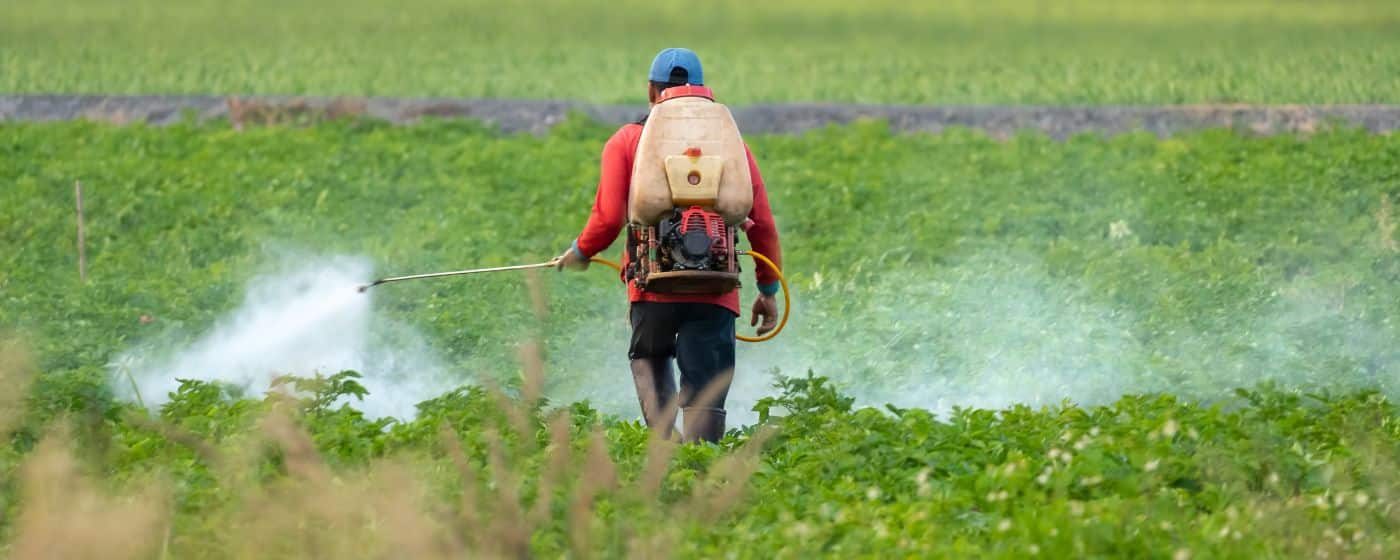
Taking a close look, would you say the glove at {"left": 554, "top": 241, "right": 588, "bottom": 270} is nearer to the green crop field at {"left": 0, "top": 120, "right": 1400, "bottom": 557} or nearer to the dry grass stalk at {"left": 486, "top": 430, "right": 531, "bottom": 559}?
the green crop field at {"left": 0, "top": 120, "right": 1400, "bottom": 557}

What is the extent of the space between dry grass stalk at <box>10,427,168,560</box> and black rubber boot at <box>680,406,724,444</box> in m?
2.26

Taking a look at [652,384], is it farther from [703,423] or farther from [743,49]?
[743,49]

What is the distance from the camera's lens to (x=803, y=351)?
998 centimetres

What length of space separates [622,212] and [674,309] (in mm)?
427

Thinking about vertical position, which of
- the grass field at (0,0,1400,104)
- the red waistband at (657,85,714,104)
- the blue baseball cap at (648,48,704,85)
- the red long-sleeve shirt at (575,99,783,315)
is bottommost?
the red long-sleeve shirt at (575,99,783,315)

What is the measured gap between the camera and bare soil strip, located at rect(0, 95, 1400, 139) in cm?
1839

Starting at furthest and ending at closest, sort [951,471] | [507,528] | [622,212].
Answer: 1. [622,212]
2. [951,471]
3. [507,528]

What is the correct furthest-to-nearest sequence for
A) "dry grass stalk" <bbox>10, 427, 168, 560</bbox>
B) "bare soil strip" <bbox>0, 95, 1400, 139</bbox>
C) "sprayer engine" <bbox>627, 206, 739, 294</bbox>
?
1. "bare soil strip" <bbox>0, 95, 1400, 139</bbox>
2. "sprayer engine" <bbox>627, 206, 739, 294</bbox>
3. "dry grass stalk" <bbox>10, 427, 168, 560</bbox>

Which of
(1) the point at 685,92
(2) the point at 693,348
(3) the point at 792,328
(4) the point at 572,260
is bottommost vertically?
(3) the point at 792,328

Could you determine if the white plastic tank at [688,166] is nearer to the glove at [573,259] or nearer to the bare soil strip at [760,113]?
the glove at [573,259]

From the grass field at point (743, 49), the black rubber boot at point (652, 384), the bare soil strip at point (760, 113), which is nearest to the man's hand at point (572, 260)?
the black rubber boot at point (652, 384)

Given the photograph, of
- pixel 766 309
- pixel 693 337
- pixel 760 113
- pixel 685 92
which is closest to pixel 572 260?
pixel 693 337

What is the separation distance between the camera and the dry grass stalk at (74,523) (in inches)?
185

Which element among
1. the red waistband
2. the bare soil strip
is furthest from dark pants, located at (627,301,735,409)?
the bare soil strip
